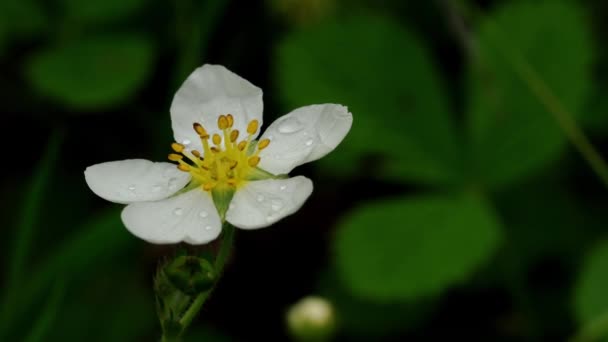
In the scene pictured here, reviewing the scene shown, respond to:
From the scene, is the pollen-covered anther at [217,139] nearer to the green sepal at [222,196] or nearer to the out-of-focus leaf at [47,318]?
the green sepal at [222,196]

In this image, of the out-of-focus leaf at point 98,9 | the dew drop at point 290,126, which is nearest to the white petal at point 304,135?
the dew drop at point 290,126

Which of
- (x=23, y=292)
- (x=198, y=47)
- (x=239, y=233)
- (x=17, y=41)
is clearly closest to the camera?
(x=23, y=292)

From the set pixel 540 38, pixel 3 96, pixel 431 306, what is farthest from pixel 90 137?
pixel 540 38

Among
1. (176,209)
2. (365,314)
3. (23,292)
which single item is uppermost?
(176,209)

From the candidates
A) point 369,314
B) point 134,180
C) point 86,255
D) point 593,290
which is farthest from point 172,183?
point 369,314

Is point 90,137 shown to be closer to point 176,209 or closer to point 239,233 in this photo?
point 239,233

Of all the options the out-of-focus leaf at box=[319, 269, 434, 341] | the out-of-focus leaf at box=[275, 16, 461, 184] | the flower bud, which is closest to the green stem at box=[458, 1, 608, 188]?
the out-of-focus leaf at box=[275, 16, 461, 184]

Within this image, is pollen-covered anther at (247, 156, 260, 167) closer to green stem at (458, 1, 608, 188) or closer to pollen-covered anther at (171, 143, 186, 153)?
pollen-covered anther at (171, 143, 186, 153)
